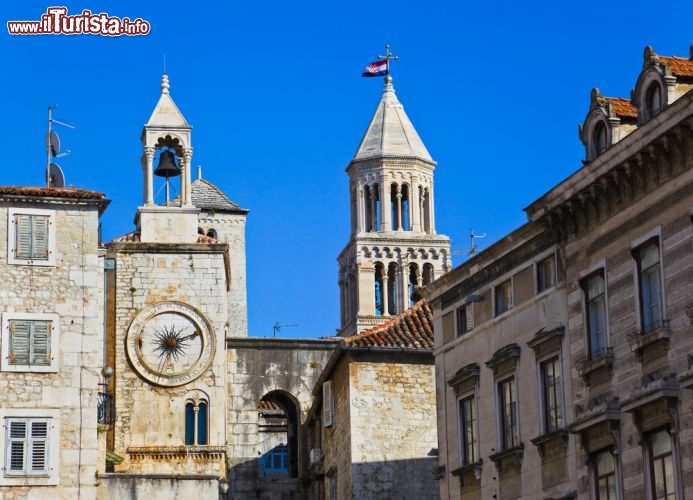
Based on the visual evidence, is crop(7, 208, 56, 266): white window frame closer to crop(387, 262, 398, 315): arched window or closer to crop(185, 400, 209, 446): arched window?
crop(185, 400, 209, 446): arched window

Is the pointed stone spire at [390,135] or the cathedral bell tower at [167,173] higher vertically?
the pointed stone spire at [390,135]

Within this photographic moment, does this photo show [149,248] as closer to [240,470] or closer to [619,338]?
[240,470]

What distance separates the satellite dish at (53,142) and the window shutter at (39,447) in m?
10.5

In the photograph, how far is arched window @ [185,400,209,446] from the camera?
2335 inches

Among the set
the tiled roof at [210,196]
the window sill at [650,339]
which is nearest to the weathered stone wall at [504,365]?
the window sill at [650,339]

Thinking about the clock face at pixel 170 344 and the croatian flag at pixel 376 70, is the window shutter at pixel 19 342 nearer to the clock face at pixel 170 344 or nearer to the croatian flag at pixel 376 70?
the clock face at pixel 170 344

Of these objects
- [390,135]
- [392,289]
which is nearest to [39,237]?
Result: [390,135]

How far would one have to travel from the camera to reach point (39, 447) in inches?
1897

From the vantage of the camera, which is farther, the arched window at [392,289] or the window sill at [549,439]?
the arched window at [392,289]

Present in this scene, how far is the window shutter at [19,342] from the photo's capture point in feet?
160

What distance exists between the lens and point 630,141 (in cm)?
3381

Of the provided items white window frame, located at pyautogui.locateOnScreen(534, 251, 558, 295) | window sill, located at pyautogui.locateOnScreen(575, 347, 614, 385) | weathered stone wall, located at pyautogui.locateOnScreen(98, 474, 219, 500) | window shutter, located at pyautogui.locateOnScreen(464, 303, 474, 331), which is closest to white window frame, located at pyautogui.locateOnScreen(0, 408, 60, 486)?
weathered stone wall, located at pyautogui.locateOnScreen(98, 474, 219, 500)

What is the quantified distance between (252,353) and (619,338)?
106 ft

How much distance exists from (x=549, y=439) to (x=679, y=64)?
8.19 metres
